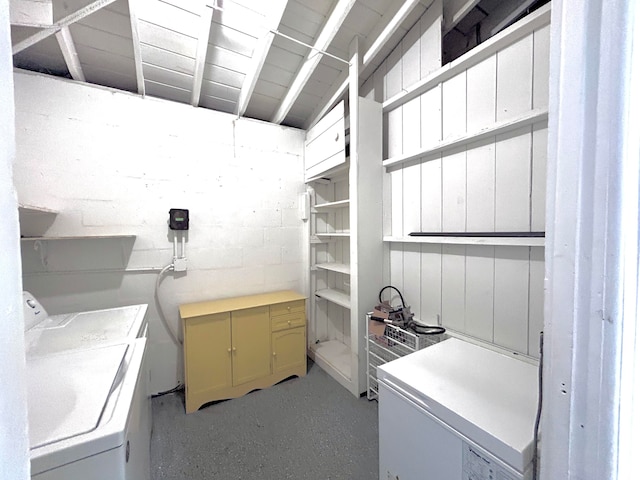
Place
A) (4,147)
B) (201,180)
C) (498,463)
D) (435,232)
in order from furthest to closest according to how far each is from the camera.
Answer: (201,180)
(435,232)
(498,463)
(4,147)

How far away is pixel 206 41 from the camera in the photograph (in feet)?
5.40

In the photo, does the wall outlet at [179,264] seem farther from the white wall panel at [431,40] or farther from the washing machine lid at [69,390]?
the white wall panel at [431,40]

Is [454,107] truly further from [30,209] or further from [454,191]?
[30,209]

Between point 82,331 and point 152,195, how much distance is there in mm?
1197

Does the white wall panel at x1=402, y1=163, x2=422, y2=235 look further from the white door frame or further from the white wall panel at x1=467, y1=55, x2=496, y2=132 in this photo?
the white door frame

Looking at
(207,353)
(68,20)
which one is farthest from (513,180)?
(68,20)

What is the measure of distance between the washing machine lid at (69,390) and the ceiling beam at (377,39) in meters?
2.32

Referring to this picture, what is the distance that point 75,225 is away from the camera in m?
1.92

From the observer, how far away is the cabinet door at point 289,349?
2.34 meters

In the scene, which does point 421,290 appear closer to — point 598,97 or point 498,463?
point 498,463

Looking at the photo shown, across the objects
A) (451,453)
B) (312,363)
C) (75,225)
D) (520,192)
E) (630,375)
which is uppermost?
(520,192)

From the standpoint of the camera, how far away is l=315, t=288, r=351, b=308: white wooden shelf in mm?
2466

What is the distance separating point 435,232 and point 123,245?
2432 millimetres

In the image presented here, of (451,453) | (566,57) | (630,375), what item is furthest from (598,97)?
(451,453)
